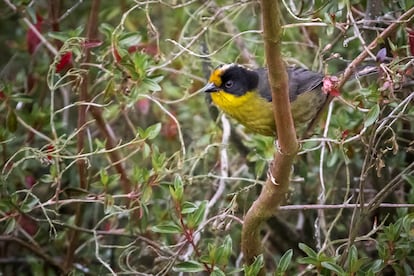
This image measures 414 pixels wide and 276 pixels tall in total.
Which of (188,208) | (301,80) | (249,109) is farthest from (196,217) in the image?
(301,80)

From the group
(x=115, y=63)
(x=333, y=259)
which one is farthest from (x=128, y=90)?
(x=333, y=259)

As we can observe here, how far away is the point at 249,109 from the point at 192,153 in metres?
0.40

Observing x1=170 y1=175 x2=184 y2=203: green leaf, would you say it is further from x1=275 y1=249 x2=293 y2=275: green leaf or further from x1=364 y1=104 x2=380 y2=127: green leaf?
x1=364 y1=104 x2=380 y2=127: green leaf

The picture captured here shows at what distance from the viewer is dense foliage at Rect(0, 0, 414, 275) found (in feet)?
7.97

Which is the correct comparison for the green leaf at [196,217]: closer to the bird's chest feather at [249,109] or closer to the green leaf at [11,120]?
the bird's chest feather at [249,109]

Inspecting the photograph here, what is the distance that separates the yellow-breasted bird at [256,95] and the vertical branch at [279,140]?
637 mm

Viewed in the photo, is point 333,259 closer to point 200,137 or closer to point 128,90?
point 128,90

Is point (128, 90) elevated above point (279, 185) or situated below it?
above

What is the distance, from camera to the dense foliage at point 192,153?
2.43 m

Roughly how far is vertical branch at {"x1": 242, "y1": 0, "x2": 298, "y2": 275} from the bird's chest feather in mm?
632

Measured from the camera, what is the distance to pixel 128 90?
9.10 ft

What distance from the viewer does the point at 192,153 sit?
3.37 metres

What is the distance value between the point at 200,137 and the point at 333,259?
4.34ft

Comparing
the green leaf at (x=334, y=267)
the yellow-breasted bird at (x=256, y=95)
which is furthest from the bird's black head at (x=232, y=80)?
the green leaf at (x=334, y=267)
